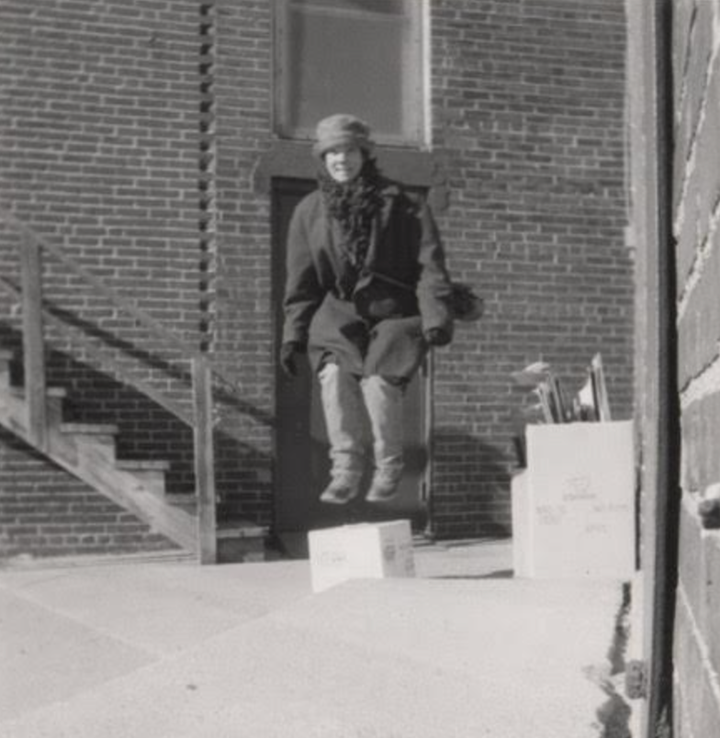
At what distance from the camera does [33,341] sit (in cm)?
650

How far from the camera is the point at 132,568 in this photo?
19.8 feet

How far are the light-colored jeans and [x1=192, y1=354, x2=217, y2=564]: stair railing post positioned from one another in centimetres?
276

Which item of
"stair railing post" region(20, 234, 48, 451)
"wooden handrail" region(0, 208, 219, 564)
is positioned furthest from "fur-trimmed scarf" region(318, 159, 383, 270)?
"stair railing post" region(20, 234, 48, 451)

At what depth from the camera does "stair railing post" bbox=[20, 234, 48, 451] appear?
21.1 feet

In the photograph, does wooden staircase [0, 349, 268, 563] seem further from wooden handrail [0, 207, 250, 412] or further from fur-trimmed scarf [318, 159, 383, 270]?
fur-trimmed scarf [318, 159, 383, 270]

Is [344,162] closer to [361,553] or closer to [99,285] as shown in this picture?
[361,553]

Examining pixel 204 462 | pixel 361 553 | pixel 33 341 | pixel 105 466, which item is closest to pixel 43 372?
pixel 33 341

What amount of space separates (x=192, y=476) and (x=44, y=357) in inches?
31.9

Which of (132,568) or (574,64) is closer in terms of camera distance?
(132,568)

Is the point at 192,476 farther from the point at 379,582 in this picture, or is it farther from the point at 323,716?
the point at 323,716

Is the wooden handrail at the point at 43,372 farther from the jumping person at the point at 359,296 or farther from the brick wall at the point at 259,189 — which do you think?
the jumping person at the point at 359,296

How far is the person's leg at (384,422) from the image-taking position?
10.8ft

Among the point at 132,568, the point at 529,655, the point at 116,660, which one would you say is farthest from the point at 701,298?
the point at 132,568

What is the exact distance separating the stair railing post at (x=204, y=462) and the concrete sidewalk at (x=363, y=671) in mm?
1618
